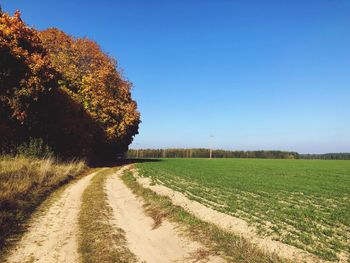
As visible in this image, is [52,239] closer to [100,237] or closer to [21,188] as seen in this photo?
[100,237]

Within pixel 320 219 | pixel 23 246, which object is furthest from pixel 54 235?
pixel 320 219

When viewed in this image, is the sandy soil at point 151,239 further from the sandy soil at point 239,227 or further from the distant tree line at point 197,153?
the distant tree line at point 197,153

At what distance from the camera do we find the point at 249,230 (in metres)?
10.9

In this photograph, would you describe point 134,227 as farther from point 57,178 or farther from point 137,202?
point 57,178

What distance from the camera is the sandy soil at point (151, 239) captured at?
9.05 meters

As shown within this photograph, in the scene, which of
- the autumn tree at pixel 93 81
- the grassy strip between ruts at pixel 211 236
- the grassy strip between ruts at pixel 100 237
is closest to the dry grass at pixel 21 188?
the grassy strip between ruts at pixel 100 237

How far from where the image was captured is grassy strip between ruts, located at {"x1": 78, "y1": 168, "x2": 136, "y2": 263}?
8.66 m

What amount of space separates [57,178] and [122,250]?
13984 mm

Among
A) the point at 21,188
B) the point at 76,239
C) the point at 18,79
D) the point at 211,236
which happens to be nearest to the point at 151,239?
the point at 211,236

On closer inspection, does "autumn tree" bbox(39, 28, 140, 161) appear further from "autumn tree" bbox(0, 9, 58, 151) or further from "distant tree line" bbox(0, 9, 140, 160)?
"autumn tree" bbox(0, 9, 58, 151)

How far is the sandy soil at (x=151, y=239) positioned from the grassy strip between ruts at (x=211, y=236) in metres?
0.31

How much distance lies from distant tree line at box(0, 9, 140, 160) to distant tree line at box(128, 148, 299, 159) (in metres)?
80.0

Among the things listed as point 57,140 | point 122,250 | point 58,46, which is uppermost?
point 58,46

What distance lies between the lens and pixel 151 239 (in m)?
10.7
